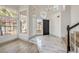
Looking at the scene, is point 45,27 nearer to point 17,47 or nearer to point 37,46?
point 37,46

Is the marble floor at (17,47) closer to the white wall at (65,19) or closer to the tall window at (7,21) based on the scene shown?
the tall window at (7,21)

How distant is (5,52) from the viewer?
2.76 meters

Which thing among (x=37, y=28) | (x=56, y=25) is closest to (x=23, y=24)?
(x=37, y=28)

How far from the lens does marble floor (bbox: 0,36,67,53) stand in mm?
2777

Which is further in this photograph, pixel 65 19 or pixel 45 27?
pixel 45 27

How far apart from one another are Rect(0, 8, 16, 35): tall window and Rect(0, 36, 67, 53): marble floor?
221mm

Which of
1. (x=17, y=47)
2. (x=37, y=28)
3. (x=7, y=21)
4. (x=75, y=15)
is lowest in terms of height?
(x=17, y=47)

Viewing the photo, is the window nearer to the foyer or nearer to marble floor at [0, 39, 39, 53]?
the foyer

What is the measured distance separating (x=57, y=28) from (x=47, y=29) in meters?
0.20

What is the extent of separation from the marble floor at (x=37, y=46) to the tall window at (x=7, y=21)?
0.22 m

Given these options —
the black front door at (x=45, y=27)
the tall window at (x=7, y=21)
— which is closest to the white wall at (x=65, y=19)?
the black front door at (x=45, y=27)

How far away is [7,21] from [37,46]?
77 centimetres

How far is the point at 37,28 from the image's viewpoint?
2.85 m
